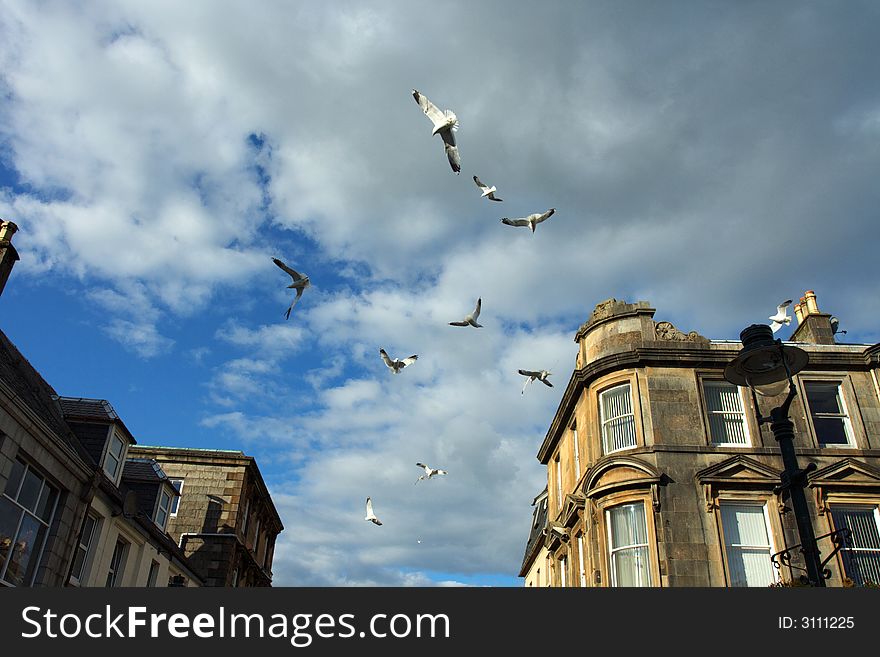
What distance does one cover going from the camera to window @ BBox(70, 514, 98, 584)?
64.2 feet

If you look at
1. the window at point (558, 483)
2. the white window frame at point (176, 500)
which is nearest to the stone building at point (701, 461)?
the window at point (558, 483)

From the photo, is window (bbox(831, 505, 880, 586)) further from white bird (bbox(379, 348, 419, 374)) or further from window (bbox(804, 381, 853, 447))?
white bird (bbox(379, 348, 419, 374))

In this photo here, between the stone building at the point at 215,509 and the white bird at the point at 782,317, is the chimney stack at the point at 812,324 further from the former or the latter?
the stone building at the point at 215,509

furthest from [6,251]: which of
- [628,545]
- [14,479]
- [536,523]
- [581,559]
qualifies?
[536,523]

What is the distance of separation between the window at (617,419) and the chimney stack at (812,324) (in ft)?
26.1

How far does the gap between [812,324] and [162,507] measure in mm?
27075

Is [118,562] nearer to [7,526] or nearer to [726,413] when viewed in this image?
[7,526]

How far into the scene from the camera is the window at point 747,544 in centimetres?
1886

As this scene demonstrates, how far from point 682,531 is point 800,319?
11383 millimetres

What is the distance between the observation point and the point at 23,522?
16672mm

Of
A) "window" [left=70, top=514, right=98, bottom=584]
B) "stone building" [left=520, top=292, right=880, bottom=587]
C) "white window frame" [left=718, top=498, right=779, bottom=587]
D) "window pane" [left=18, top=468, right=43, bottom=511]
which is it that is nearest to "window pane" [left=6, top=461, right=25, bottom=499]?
"window pane" [left=18, top=468, right=43, bottom=511]

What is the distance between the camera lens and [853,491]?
19.9 meters
